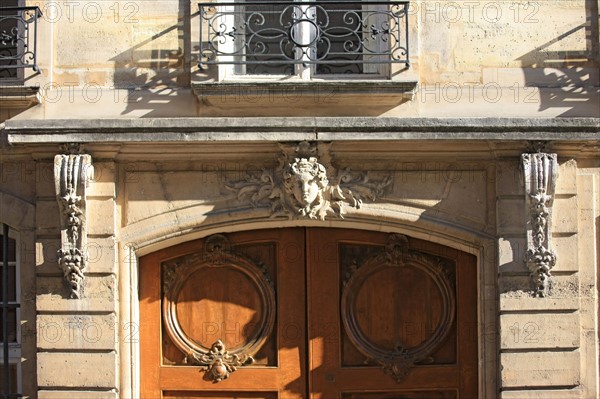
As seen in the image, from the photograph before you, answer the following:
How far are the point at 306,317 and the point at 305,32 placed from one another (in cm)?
225

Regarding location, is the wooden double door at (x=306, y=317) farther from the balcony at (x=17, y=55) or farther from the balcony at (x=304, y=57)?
the balcony at (x=17, y=55)

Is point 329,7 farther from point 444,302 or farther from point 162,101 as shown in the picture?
point 444,302

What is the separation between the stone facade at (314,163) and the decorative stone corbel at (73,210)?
2 centimetres

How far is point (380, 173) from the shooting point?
7.78 metres

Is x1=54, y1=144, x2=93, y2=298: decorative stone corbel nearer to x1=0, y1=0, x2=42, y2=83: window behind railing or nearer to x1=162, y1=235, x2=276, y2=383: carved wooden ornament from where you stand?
x1=162, y1=235, x2=276, y2=383: carved wooden ornament

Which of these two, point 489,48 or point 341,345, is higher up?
point 489,48

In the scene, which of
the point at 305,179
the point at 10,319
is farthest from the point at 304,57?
the point at 10,319

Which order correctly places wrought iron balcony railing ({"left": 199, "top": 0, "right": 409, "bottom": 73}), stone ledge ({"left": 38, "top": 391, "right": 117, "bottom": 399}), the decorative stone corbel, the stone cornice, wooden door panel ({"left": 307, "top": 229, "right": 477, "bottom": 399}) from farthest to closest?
wooden door panel ({"left": 307, "top": 229, "right": 477, "bottom": 399})
wrought iron balcony railing ({"left": 199, "top": 0, "right": 409, "bottom": 73})
stone ledge ({"left": 38, "top": 391, "right": 117, "bottom": 399})
the decorative stone corbel
the stone cornice

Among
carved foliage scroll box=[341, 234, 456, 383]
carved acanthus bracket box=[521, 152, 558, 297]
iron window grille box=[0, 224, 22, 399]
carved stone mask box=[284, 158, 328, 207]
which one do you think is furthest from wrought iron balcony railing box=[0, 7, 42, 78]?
carved acanthus bracket box=[521, 152, 558, 297]

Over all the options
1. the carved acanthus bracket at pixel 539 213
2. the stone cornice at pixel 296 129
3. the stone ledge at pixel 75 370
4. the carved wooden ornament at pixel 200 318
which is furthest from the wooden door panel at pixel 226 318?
the carved acanthus bracket at pixel 539 213

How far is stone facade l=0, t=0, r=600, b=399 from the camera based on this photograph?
7.54m

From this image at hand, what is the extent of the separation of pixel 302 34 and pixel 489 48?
4.81 ft

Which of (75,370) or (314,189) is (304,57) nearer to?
(314,189)

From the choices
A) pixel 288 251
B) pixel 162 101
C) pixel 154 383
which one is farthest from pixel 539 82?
pixel 154 383
